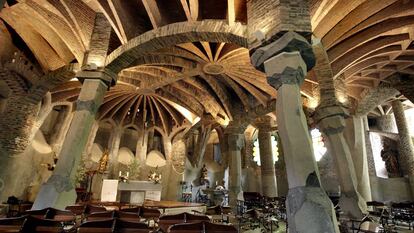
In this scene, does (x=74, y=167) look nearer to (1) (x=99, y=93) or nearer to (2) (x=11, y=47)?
(1) (x=99, y=93)

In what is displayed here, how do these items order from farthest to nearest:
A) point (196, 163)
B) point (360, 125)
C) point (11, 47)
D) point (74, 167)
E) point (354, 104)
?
1. point (196, 163)
2. point (354, 104)
3. point (360, 125)
4. point (11, 47)
5. point (74, 167)

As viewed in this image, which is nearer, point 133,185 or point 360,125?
point 133,185

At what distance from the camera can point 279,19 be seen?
474 cm

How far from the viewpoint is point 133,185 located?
9.77 metres

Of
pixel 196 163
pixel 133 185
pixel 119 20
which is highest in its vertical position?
pixel 119 20

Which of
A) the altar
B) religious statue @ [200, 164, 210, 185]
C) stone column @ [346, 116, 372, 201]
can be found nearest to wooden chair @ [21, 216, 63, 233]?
the altar

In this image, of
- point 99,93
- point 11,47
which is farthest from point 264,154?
point 11,47

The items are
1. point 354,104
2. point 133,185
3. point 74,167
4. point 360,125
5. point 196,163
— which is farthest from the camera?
point 196,163

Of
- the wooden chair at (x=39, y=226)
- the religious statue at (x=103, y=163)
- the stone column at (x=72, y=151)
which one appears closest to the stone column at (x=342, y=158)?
the wooden chair at (x=39, y=226)

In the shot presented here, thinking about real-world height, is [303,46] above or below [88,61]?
below

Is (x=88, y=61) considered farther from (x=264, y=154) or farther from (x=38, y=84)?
(x=264, y=154)

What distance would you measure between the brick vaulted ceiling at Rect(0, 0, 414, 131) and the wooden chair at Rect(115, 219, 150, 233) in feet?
15.9

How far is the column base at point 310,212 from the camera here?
3332 mm

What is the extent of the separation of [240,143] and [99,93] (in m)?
7.79
